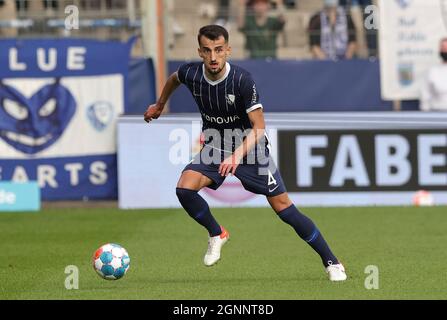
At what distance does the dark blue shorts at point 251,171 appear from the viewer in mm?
9430

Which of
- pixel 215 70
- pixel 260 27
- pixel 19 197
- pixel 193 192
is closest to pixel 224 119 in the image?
pixel 215 70

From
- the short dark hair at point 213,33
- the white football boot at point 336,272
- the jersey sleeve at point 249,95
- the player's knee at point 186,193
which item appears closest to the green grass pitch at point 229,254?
the white football boot at point 336,272

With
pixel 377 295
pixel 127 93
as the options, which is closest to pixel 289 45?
pixel 127 93

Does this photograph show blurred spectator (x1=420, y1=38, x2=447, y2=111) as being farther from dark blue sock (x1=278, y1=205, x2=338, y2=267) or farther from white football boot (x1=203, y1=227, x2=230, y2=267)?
dark blue sock (x1=278, y1=205, x2=338, y2=267)

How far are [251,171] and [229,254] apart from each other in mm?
2045

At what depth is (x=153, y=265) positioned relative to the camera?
34.8ft

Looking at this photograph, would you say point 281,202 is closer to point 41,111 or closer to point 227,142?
point 227,142

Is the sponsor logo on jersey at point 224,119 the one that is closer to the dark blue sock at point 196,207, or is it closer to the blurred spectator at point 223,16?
the dark blue sock at point 196,207

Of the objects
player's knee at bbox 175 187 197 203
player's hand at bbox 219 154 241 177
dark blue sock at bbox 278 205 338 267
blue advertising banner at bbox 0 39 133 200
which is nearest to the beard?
player's hand at bbox 219 154 241 177

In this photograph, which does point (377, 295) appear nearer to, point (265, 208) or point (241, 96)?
point (241, 96)

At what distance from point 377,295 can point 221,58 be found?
214 cm

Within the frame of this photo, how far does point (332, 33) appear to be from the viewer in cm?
1834

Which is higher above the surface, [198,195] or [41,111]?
[41,111]

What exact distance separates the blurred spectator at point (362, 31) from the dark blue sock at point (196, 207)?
29.5 feet
